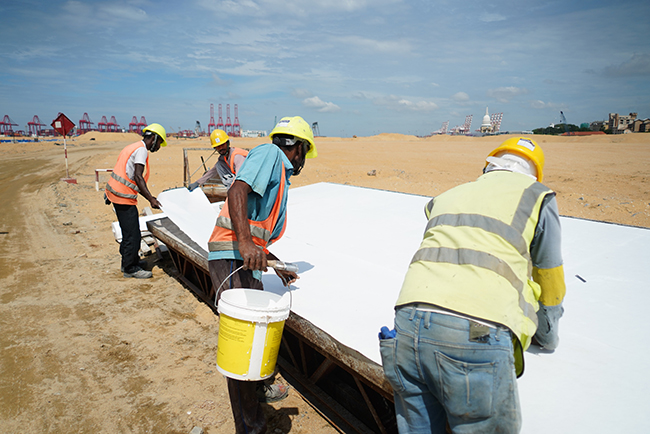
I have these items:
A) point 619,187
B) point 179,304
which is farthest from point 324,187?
point 619,187

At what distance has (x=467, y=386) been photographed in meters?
1.19

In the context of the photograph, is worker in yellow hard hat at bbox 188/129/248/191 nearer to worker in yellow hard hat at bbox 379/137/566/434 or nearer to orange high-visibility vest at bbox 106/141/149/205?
orange high-visibility vest at bbox 106/141/149/205

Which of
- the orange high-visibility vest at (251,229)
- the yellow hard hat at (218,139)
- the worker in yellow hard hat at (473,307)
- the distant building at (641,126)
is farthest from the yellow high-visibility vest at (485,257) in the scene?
the distant building at (641,126)

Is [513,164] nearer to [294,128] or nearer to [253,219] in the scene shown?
[294,128]

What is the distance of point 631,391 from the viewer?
178 cm

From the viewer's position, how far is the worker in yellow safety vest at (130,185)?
14.4 ft

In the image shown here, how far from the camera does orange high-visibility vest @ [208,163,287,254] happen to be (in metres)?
2.05

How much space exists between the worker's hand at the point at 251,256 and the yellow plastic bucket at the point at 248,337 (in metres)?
0.19

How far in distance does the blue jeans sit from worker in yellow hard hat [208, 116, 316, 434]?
0.89 metres

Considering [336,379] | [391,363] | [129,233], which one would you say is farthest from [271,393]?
[129,233]

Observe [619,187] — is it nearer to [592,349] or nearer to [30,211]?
[592,349]

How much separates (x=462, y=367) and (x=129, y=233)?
438 centimetres

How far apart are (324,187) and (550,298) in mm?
5468

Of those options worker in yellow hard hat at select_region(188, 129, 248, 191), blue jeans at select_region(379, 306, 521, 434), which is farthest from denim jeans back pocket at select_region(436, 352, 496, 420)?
worker in yellow hard hat at select_region(188, 129, 248, 191)
